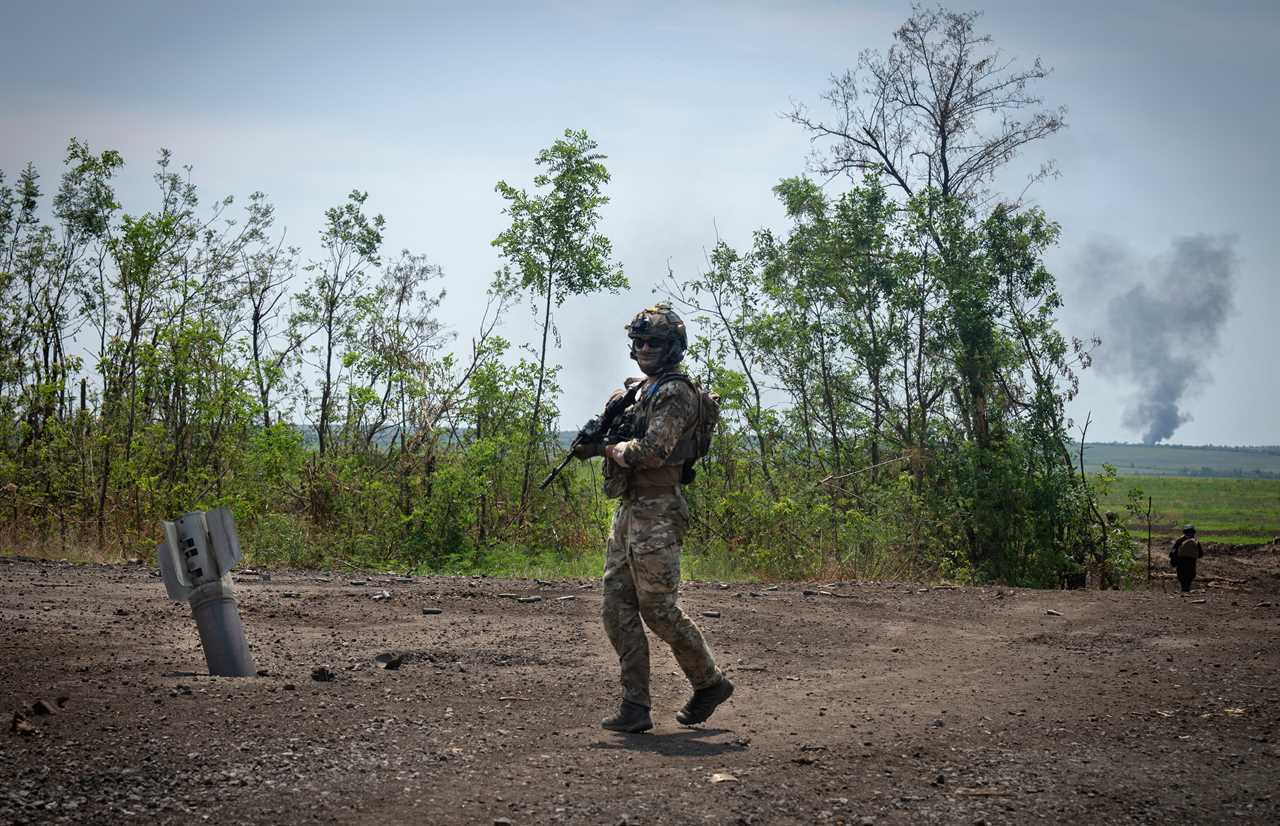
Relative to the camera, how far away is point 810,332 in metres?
17.9

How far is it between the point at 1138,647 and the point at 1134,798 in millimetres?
3973

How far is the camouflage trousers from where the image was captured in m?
5.26

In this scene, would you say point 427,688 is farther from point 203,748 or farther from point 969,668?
point 969,668

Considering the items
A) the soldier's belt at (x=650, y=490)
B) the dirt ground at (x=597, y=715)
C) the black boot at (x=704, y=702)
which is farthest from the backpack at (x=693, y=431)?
the dirt ground at (x=597, y=715)

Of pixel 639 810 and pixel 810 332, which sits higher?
pixel 810 332

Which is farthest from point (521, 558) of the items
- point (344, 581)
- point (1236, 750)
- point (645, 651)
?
point (1236, 750)

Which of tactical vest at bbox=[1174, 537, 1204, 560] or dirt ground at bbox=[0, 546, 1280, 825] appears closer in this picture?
dirt ground at bbox=[0, 546, 1280, 825]

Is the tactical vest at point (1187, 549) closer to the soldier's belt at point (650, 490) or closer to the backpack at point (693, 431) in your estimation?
the backpack at point (693, 431)

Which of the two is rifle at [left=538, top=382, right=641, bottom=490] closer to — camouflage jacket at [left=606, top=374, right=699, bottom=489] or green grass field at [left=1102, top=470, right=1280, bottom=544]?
camouflage jacket at [left=606, top=374, right=699, bottom=489]

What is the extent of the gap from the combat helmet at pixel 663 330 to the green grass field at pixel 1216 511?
70.0 ft

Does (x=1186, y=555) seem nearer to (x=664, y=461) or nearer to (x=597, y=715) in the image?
(x=597, y=715)

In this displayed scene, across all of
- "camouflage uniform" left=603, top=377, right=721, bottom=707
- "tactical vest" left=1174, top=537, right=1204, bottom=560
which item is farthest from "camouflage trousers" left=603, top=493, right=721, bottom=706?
"tactical vest" left=1174, top=537, right=1204, bottom=560

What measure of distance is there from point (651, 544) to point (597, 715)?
108 centimetres

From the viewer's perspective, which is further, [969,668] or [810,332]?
[810,332]
